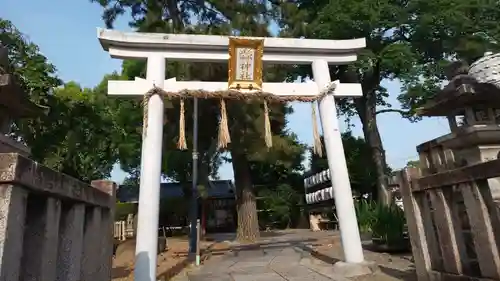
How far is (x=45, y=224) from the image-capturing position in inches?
94.2

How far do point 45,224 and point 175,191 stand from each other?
27.5 metres

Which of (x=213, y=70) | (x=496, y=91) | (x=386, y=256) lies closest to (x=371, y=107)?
(x=213, y=70)

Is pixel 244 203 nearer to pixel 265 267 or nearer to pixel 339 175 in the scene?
pixel 265 267

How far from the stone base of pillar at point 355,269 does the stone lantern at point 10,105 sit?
17.7 ft

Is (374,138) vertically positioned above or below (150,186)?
above

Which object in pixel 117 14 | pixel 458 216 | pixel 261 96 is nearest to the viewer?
pixel 458 216

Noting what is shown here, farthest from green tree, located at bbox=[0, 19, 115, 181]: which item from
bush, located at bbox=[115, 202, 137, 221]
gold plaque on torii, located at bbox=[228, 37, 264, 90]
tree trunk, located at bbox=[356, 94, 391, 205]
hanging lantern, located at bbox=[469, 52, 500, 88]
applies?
tree trunk, located at bbox=[356, 94, 391, 205]

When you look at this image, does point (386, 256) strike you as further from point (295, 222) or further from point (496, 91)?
point (295, 222)

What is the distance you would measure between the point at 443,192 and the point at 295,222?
23.8 metres

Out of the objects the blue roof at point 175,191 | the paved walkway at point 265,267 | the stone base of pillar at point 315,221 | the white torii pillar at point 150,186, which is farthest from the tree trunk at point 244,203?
the blue roof at point 175,191

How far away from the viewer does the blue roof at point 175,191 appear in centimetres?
2659

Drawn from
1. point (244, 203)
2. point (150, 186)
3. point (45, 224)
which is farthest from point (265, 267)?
point (45, 224)

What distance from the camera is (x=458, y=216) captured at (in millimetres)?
3963

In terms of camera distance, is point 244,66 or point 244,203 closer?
point 244,66
